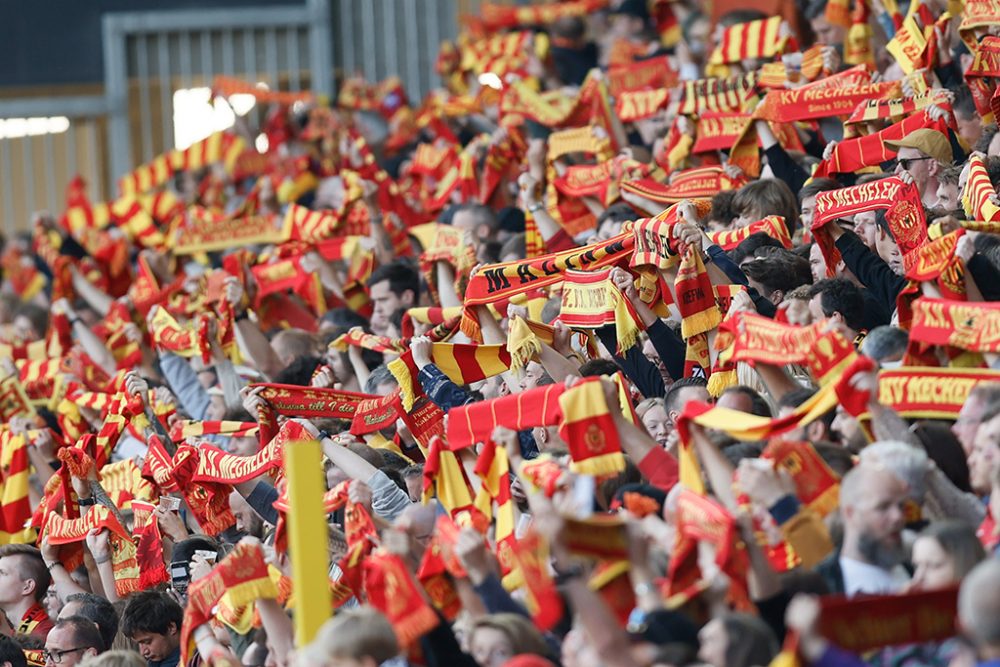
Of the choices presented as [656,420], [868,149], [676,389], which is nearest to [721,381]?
[676,389]

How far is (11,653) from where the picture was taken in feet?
21.7

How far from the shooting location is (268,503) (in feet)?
23.1

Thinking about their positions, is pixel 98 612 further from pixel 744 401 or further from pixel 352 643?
pixel 744 401

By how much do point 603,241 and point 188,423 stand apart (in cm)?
196

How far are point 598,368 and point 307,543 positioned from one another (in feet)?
7.56

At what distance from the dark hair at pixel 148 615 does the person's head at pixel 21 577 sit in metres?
1.02

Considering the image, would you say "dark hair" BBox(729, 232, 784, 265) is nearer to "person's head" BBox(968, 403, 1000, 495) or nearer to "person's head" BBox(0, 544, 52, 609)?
"person's head" BBox(968, 403, 1000, 495)

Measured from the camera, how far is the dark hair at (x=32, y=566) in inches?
300

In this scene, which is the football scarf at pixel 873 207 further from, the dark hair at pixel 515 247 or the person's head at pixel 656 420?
the dark hair at pixel 515 247

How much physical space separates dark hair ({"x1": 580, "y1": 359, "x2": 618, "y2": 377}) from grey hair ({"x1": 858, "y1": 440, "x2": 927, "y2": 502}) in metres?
1.95

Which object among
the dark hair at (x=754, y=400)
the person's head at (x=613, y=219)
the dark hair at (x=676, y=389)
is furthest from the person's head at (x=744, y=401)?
the person's head at (x=613, y=219)

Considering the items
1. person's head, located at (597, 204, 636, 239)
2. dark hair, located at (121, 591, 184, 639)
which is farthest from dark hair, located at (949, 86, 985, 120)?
dark hair, located at (121, 591, 184, 639)

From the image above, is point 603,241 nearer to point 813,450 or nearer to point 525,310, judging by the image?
point 525,310

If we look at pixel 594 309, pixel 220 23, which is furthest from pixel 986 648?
pixel 220 23
